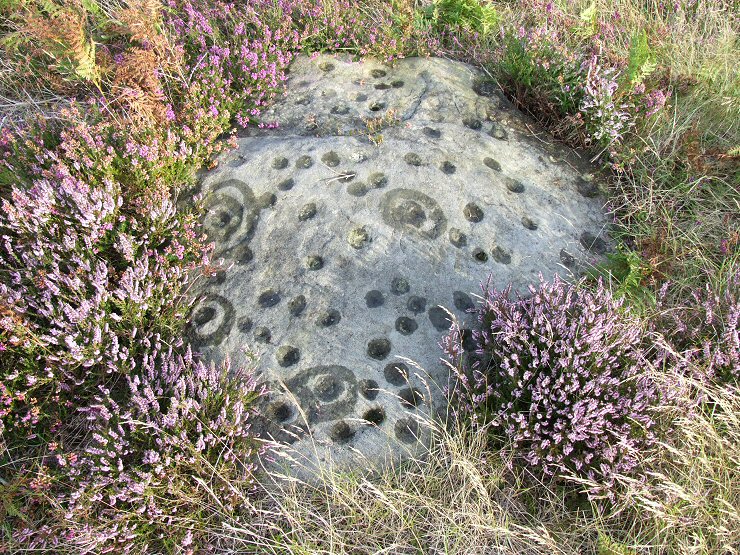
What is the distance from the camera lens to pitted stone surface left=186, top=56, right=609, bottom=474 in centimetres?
324

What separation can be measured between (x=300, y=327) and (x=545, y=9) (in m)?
3.94

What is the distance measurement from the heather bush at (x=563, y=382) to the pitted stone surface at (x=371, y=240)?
0.28 m

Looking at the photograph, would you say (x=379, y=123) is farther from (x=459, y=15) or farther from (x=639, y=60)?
(x=639, y=60)

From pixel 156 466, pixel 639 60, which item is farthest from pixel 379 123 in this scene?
pixel 156 466

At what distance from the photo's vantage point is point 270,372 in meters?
3.31

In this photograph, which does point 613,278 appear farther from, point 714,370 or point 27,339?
point 27,339

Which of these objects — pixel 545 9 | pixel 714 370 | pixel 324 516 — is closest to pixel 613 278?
pixel 714 370

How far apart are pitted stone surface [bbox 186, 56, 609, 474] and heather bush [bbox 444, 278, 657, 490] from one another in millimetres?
285

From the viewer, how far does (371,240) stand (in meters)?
3.71

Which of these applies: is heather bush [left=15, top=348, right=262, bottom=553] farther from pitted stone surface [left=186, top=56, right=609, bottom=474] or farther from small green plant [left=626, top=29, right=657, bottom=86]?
small green plant [left=626, top=29, right=657, bottom=86]

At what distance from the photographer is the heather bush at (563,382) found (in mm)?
2881

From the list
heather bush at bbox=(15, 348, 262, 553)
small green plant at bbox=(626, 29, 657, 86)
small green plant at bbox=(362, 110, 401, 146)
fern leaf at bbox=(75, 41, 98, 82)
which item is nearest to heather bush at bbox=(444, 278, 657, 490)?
heather bush at bbox=(15, 348, 262, 553)

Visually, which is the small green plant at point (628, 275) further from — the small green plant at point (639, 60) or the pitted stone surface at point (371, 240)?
the small green plant at point (639, 60)

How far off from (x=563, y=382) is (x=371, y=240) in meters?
1.45
